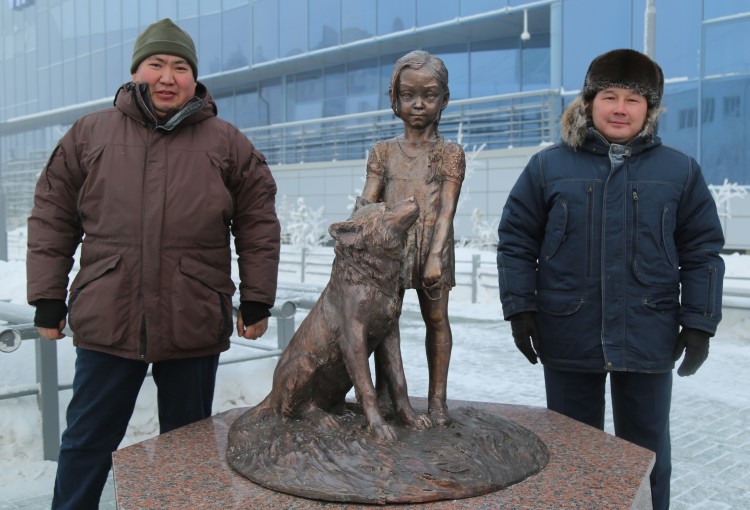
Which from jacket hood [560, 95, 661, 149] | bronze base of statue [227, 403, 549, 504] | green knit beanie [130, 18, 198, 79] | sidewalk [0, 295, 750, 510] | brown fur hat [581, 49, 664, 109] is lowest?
sidewalk [0, 295, 750, 510]

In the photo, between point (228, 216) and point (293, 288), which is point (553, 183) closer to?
point (228, 216)

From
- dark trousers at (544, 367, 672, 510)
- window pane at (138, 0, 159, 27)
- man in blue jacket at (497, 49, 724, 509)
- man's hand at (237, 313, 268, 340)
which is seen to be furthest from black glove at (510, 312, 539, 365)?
window pane at (138, 0, 159, 27)

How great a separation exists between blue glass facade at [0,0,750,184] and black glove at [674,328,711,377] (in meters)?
13.7

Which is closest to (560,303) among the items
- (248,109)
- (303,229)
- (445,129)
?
(303,229)

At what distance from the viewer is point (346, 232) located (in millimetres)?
2424

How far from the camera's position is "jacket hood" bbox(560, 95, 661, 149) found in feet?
10.2

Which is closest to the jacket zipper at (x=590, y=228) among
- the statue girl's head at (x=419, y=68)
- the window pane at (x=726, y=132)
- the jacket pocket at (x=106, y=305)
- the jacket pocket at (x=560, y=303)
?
the jacket pocket at (x=560, y=303)

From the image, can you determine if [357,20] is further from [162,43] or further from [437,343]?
[437,343]

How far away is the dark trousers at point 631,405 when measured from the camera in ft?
10.2

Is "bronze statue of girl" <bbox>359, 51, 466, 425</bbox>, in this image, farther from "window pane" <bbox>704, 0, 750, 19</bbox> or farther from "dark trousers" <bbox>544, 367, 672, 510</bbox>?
"window pane" <bbox>704, 0, 750, 19</bbox>

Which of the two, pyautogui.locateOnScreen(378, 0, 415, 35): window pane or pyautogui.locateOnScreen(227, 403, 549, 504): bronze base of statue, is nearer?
pyautogui.locateOnScreen(227, 403, 549, 504): bronze base of statue

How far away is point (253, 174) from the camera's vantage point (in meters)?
3.16

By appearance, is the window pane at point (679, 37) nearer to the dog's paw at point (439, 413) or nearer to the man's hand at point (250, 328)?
the man's hand at point (250, 328)

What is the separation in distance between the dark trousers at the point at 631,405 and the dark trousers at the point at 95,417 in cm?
161
